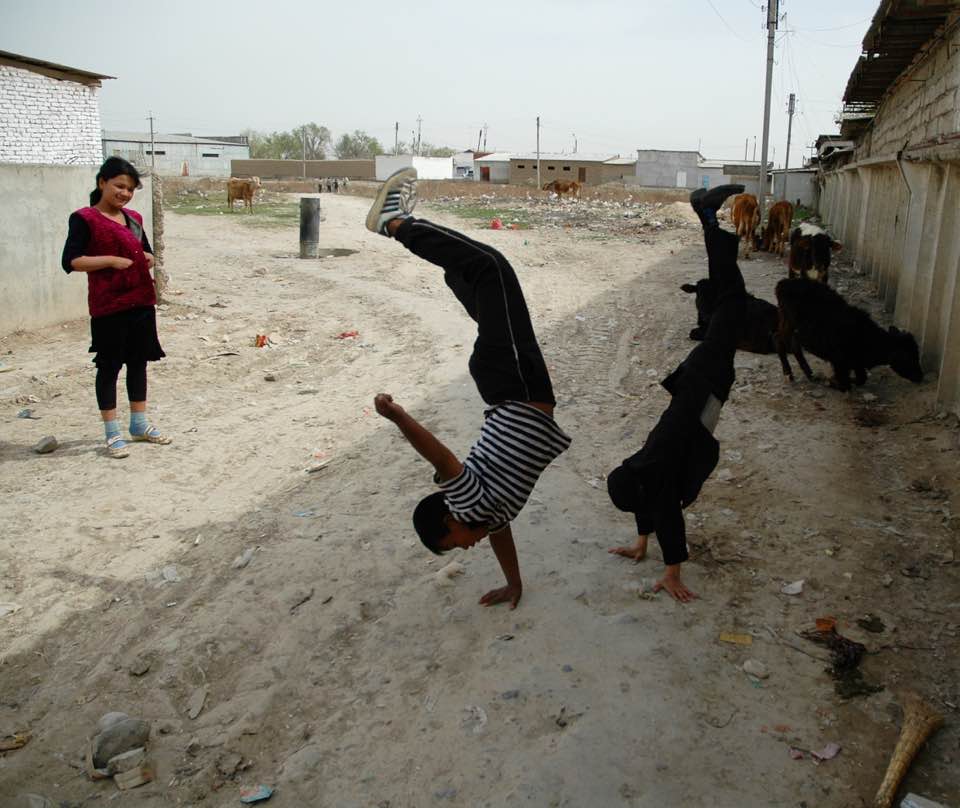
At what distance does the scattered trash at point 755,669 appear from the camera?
288 cm

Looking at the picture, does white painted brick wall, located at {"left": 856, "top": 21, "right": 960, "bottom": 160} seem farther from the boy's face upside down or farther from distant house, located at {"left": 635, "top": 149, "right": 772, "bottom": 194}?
distant house, located at {"left": 635, "top": 149, "right": 772, "bottom": 194}

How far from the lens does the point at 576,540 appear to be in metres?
3.91

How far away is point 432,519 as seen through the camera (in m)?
2.80

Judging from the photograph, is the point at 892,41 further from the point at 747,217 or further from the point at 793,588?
the point at 793,588

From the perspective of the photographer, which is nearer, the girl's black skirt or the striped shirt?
the striped shirt

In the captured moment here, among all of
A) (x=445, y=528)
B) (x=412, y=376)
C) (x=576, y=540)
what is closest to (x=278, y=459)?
(x=412, y=376)

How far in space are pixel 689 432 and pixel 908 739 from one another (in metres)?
1.32

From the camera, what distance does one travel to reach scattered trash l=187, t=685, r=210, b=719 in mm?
3086

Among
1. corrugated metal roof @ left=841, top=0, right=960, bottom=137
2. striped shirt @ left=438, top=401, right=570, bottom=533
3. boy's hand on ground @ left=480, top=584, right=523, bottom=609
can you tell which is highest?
corrugated metal roof @ left=841, top=0, right=960, bottom=137

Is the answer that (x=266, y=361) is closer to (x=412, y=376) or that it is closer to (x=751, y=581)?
(x=412, y=376)

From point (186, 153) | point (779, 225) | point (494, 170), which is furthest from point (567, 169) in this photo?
point (779, 225)

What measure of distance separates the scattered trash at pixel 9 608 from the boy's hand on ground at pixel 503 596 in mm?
2233

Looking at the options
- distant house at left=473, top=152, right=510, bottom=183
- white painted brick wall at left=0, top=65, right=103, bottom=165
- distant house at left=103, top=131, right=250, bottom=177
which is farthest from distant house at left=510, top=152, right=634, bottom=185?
white painted brick wall at left=0, top=65, right=103, bottom=165

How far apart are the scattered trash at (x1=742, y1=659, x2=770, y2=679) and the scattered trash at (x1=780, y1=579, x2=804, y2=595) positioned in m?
0.59
